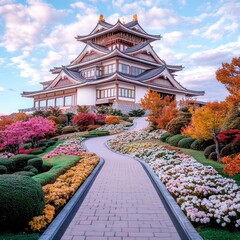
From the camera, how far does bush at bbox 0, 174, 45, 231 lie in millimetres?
5961

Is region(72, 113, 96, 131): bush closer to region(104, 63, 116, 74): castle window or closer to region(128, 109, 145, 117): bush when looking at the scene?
region(128, 109, 145, 117): bush

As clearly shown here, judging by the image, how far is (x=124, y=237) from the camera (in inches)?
230

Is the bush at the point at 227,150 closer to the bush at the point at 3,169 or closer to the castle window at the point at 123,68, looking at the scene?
the bush at the point at 3,169

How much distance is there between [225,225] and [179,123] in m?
16.6

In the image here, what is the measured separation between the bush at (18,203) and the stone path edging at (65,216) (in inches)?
18.6

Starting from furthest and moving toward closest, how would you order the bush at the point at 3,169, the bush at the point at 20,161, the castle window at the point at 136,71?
the castle window at the point at 136,71
the bush at the point at 20,161
the bush at the point at 3,169

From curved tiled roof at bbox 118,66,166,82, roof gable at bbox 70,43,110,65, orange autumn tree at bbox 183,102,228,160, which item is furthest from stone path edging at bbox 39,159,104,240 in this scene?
roof gable at bbox 70,43,110,65

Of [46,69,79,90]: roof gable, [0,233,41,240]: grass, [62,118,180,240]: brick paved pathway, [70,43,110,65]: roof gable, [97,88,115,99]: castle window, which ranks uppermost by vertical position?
[70,43,110,65]: roof gable

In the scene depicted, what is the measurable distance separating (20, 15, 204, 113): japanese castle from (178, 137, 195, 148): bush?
2389cm

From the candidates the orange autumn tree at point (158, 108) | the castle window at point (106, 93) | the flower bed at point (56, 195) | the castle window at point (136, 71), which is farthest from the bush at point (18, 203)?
the castle window at point (136, 71)

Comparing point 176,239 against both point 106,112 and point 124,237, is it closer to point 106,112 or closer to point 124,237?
point 124,237

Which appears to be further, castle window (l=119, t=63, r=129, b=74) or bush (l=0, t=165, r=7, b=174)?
castle window (l=119, t=63, r=129, b=74)

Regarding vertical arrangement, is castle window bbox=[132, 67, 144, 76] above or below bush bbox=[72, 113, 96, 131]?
above

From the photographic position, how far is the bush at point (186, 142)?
19125mm
